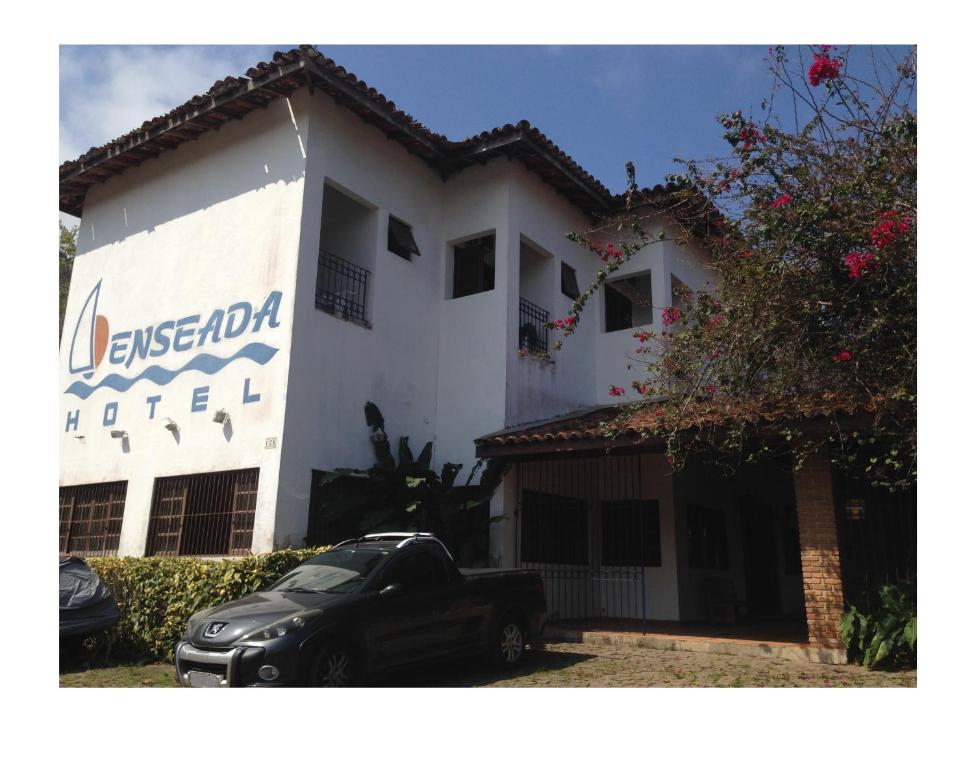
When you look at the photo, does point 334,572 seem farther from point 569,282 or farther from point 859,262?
point 569,282

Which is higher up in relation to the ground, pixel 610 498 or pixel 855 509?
pixel 610 498

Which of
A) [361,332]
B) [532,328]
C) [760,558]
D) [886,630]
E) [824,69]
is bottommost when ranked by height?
[886,630]

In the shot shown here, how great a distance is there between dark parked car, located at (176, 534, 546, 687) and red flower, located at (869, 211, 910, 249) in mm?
5256

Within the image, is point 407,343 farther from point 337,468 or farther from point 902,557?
point 902,557

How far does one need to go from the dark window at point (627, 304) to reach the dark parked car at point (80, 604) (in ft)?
34.2

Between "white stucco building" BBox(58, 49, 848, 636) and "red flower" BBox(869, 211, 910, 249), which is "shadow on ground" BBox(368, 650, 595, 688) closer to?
"white stucco building" BBox(58, 49, 848, 636)

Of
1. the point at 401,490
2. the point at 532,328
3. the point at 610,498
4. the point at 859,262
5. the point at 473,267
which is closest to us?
the point at 859,262

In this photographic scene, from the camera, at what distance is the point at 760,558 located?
679 inches

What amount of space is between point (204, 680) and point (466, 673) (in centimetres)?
284

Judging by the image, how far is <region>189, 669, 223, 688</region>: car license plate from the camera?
7051mm

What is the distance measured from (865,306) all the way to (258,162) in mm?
9218

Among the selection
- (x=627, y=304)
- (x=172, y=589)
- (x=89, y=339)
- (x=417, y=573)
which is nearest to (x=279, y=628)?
(x=417, y=573)

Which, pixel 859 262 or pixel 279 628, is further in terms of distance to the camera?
pixel 859 262

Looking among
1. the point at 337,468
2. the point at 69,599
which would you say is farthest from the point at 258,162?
the point at 69,599
